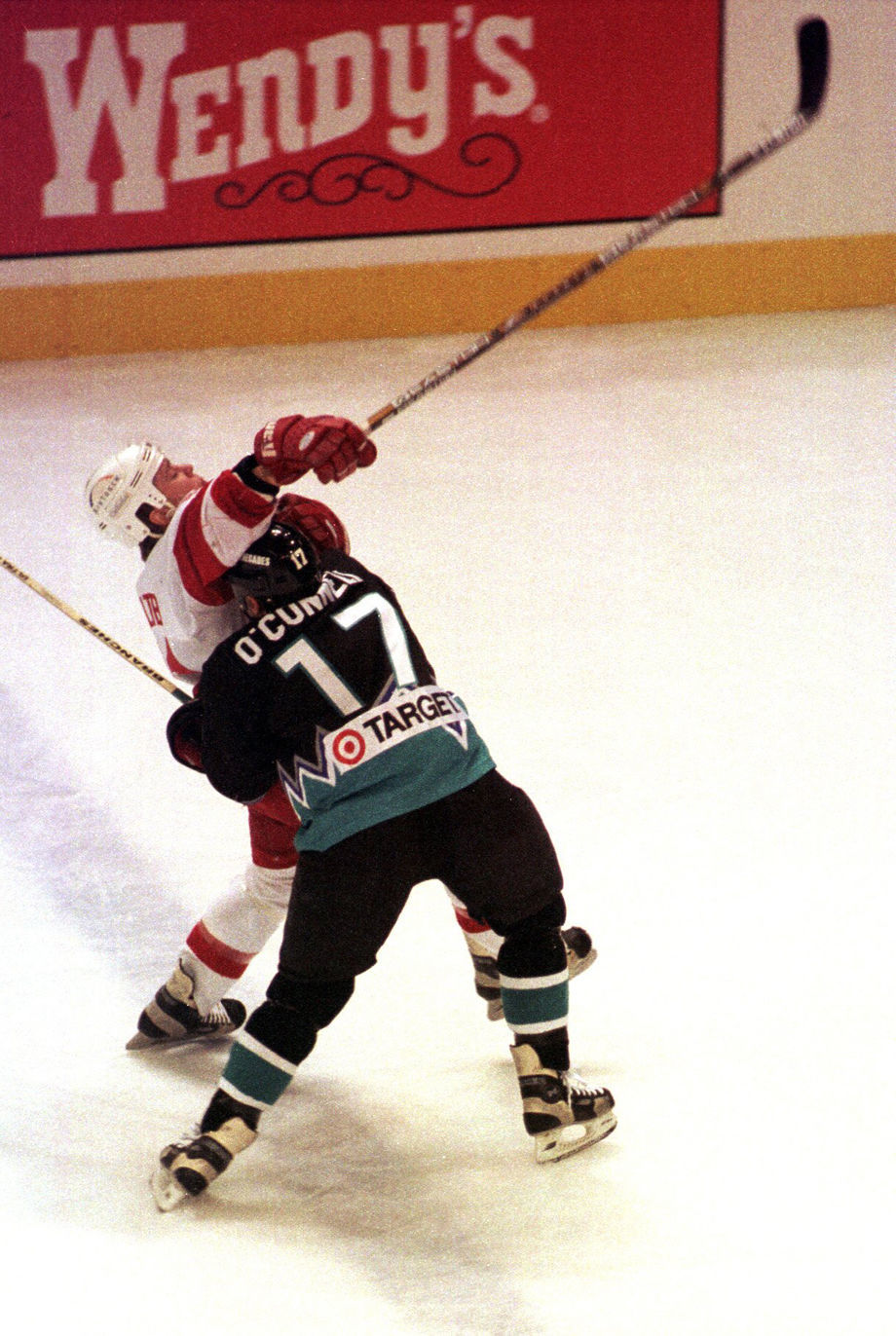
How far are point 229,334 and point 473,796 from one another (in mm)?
4801

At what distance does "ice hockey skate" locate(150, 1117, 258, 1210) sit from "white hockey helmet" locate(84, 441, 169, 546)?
0.79 meters

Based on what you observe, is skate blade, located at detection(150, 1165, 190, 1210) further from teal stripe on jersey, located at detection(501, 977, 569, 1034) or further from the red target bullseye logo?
the red target bullseye logo

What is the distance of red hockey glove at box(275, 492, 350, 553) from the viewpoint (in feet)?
7.20

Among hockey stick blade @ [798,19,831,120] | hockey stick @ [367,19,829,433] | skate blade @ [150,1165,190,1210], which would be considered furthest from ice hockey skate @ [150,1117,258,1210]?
hockey stick blade @ [798,19,831,120]

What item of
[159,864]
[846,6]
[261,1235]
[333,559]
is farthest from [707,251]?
[261,1235]

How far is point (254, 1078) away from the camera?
6.93ft

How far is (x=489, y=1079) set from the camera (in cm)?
240

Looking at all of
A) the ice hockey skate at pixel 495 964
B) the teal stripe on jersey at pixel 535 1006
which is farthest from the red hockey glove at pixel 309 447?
the ice hockey skate at pixel 495 964

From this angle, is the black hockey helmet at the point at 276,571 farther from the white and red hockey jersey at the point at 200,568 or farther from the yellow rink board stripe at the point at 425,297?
the yellow rink board stripe at the point at 425,297

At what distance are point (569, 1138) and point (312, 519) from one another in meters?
0.88

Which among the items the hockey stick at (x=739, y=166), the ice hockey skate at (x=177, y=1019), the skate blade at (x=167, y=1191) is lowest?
the ice hockey skate at (x=177, y=1019)

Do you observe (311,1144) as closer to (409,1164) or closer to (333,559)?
(409,1164)

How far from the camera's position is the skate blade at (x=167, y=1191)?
2.12 m

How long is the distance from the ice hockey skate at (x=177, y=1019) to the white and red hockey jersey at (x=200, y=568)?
50 cm
